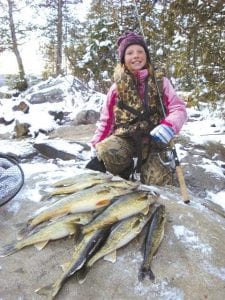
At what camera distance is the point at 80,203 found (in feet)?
10.7

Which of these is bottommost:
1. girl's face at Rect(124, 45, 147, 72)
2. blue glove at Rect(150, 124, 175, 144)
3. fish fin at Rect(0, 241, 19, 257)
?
fish fin at Rect(0, 241, 19, 257)

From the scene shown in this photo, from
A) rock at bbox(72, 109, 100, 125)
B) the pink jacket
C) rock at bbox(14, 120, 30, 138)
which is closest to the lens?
the pink jacket

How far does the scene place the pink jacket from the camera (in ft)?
14.9

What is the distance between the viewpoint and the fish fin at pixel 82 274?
272cm

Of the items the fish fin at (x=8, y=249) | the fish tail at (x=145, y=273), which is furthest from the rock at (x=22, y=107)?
the fish tail at (x=145, y=273)

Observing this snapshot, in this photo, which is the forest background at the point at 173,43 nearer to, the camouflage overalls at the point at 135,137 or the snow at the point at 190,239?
the camouflage overalls at the point at 135,137

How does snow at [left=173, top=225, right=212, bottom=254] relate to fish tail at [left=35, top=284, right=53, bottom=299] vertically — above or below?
below

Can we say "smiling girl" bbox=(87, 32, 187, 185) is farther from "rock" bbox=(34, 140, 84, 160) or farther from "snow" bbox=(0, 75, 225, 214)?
"rock" bbox=(34, 140, 84, 160)

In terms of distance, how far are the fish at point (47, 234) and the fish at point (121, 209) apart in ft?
0.37

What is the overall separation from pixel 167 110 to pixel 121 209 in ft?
6.87

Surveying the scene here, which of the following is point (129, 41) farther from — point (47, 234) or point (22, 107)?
point (22, 107)

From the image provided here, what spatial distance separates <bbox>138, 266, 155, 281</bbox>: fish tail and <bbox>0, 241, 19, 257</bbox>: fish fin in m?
0.94

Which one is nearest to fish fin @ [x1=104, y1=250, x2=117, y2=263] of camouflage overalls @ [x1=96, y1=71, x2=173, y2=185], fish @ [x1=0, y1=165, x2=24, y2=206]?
fish @ [x1=0, y1=165, x2=24, y2=206]

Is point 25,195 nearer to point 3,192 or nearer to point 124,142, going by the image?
point 3,192
